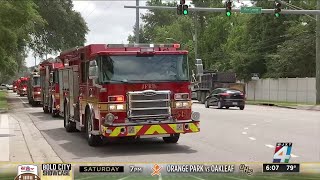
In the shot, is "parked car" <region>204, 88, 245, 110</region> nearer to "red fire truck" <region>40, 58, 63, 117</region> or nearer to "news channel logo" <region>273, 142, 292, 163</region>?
"red fire truck" <region>40, 58, 63, 117</region>

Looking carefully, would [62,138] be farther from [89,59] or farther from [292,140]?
[292,140]

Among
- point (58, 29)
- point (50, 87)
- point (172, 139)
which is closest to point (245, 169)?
point (172, 139)

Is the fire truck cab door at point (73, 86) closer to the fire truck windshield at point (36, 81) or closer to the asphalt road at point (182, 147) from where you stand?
the asphalt road at point (182, 147)

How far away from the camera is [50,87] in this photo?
2802 cm

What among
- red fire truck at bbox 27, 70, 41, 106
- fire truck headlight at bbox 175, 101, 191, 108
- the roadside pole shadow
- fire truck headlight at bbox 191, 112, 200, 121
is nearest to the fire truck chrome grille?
fire truck headlight at bbox 175, 101, 191, 108

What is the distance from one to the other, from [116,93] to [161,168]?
6103mm

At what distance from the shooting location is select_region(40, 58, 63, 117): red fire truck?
2460 centimetres

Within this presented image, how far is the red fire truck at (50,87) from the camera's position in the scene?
969 inches

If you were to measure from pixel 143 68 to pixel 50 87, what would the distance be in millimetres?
16121

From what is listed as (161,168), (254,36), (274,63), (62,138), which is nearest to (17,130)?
(62,138)

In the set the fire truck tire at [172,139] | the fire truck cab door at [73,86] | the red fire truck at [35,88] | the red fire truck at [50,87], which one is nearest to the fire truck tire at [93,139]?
the fire truck tire at [172,139]

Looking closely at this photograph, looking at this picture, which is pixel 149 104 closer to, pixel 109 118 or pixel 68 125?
pixel 109 118

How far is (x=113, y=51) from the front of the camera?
12.8 m

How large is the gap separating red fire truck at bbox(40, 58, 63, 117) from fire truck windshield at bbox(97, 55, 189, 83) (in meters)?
11.1
